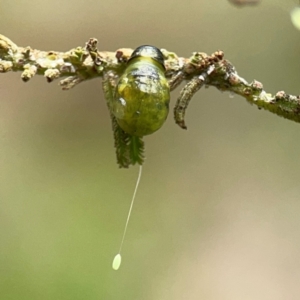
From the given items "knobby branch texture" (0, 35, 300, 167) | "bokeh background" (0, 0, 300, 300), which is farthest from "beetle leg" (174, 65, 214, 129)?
"bokeh background" (0, 0, 300, 300)

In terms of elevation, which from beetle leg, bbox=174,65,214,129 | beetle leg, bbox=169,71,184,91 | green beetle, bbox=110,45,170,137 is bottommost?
green beetle, bbox=110,45,170,137

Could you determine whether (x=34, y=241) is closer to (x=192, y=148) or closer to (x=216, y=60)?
(x=192, y=148)

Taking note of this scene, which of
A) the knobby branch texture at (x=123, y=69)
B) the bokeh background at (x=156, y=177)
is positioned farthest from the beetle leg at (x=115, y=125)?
the bokeh background at (x=156, y=177)

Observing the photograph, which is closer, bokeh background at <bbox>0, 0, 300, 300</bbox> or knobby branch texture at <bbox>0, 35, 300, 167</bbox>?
knobby branch texture at <bbox>0, 35, 300, 167</bbox>

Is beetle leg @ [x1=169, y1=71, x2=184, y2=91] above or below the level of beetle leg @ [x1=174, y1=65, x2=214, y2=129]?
above

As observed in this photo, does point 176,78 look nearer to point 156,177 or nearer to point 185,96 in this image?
point 185,96

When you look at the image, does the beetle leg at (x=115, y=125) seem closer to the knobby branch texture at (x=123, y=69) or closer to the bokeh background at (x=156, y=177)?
the knobby branch texture at (x=123, y=69)

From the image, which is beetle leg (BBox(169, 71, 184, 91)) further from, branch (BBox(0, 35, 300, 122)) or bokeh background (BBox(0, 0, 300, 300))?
bokeh background (BBox(0, 0, 300, 300))

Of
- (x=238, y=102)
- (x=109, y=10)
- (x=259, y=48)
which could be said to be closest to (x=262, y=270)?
(x=238, y=102)
